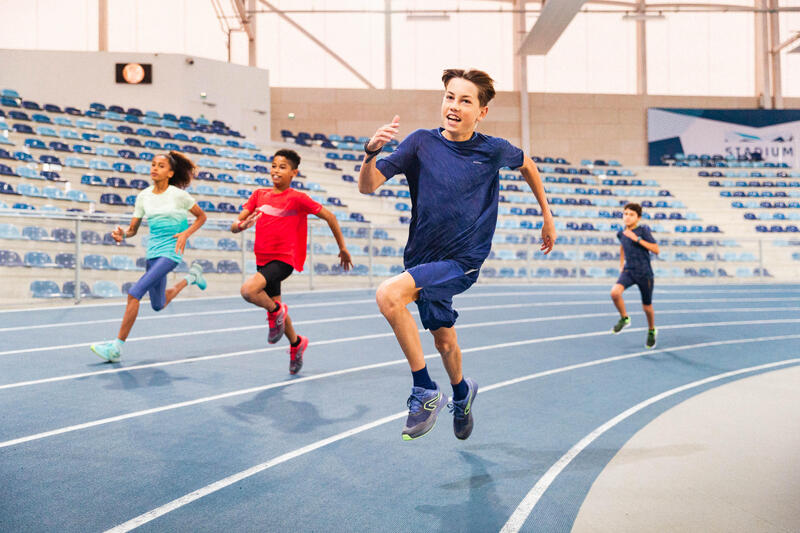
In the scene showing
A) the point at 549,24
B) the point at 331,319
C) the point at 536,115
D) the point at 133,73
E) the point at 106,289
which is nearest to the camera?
the point at 331,319

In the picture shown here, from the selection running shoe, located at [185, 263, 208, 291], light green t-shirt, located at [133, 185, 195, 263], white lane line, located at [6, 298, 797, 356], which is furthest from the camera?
running shoe, located at [185, 263, 208, 291]

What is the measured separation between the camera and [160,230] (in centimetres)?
580

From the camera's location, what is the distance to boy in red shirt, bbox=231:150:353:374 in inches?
206

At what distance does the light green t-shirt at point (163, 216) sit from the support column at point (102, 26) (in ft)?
77.5

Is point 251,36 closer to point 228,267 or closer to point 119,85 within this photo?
point 119,85

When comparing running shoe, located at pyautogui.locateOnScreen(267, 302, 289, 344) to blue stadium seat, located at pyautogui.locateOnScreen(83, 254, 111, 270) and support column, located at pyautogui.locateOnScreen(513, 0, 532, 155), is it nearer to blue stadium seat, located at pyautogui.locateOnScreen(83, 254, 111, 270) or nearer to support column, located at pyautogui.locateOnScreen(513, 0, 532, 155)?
blue stadium seat, located at pyautogui.locateOnScreen(83, 254, 111, 270)

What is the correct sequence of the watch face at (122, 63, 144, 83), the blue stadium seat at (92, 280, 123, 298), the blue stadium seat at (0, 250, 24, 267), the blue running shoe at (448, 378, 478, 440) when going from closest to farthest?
1. the blue running shoe at (448, 378, 478, 440)
2. the blue stadium seat at (0, 250, 24, 267)
3. the blue stadium seat at (92, 280, 123, 298)
4. the watch face at (122, 63, 144, 83)

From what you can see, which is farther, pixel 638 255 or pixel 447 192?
pixel 638 255

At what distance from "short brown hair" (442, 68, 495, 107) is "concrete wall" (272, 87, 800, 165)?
90.1 ft

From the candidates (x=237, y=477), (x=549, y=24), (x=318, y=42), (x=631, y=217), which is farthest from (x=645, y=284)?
(x=318, y=42)

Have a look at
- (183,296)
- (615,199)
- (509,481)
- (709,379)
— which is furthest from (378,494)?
(615,199)

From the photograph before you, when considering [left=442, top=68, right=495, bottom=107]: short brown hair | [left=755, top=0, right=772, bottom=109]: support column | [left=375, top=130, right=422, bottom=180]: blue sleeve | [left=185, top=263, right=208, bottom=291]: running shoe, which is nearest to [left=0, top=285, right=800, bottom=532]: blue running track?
[left=185, top=263, right=208, bottom=291]: running shoe

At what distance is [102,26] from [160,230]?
24.3 meters

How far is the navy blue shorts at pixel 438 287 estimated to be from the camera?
2.95 m
